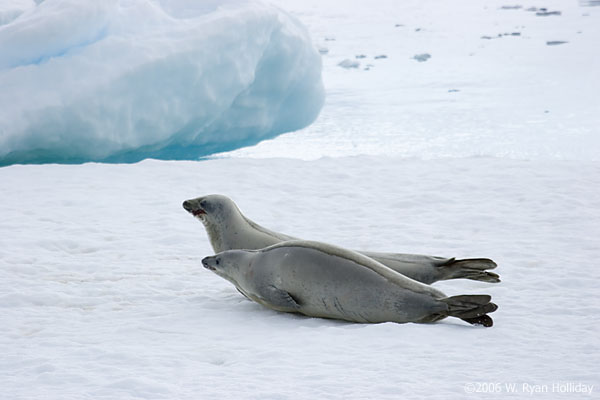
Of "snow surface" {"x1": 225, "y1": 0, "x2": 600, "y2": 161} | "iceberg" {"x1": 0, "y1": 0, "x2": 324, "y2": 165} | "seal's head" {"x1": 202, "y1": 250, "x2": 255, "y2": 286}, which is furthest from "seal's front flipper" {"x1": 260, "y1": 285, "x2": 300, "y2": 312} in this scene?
"snow surface" {"x1": 225, "y1": 0, "x2": 600, "y2": 161}

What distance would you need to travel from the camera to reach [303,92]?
29.8ft

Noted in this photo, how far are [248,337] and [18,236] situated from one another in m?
2.08

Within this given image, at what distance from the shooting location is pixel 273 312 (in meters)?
3.00

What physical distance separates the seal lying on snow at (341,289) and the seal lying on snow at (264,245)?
0.35 m

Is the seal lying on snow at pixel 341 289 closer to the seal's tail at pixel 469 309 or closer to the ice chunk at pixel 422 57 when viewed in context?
the seal's tail at pixel 469 309

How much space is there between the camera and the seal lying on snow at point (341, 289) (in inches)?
107

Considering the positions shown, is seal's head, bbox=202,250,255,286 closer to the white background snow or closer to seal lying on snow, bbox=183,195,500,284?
the white background snow

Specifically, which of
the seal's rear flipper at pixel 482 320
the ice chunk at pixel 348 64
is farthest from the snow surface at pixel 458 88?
the seal's rear flipper at pixel 482 320

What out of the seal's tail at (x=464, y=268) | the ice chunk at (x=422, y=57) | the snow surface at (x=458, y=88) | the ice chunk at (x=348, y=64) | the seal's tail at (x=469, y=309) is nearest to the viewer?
the seal's tail at (x=469, y=309)

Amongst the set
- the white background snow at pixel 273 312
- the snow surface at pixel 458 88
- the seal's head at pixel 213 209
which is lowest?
the snow surface at pixel 458 88

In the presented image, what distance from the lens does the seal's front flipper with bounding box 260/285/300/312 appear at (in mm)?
2869

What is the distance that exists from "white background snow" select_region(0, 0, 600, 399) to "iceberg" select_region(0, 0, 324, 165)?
78cm

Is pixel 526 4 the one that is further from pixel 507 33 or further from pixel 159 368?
pixel 159 368

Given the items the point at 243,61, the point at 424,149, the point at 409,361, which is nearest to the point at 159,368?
the point at 409,361
